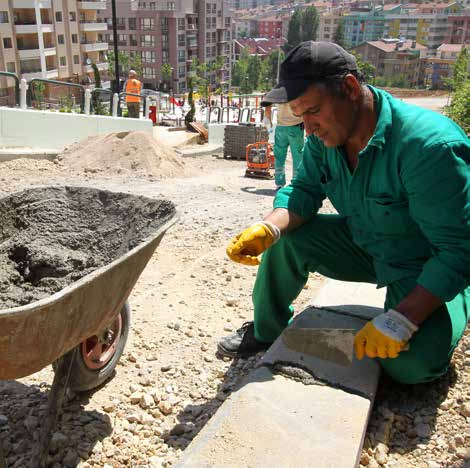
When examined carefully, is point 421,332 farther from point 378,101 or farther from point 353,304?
point 378,101

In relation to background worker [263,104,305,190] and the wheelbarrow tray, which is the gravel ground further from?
background worker [263,104,305,190]

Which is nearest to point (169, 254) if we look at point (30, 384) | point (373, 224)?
point (30, 384)

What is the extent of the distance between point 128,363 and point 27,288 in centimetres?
72

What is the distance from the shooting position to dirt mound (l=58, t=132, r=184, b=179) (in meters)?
8.22

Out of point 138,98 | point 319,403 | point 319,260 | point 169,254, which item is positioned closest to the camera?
point 319,403

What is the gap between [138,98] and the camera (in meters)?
14.3

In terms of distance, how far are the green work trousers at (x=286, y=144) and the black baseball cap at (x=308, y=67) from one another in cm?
467

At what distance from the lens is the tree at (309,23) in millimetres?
104300

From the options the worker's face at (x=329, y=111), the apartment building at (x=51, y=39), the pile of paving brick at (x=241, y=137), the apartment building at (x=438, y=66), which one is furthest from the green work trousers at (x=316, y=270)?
the apartment building at (x=438, y=66)

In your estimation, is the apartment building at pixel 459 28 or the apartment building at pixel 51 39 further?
the apartment building at pixel 459 28

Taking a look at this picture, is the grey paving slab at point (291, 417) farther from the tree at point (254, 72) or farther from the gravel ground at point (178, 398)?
the tree at point (254, 72)

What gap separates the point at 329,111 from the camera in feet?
7.31

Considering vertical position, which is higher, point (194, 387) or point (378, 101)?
point (378, 101)

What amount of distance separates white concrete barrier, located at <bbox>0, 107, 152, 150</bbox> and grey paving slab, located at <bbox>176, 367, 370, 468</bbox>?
7.71 m
